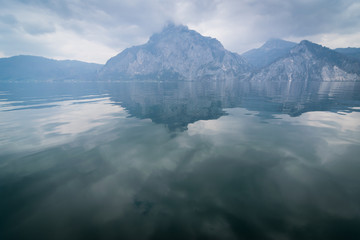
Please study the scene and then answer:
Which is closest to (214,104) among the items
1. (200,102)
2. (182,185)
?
(200,102)

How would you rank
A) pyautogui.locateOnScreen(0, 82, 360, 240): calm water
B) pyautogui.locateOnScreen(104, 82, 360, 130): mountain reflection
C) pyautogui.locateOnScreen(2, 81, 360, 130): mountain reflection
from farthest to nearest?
pyautogui.locateOnScreen(2, 81, 360, 130): mountain reflection
pyautogui.locateOnScreen(104, 82, 360, 130): mountain reflection
pyautogui.locateOnScreen(0, 82, 360, 240): calm water

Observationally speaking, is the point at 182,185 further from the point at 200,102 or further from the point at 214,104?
the point at 200,102

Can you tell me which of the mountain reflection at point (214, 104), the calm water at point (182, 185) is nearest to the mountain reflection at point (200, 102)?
the mountain reflection at point (214, 104)

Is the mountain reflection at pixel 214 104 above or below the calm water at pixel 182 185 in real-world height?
above

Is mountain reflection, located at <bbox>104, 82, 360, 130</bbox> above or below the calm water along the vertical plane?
above

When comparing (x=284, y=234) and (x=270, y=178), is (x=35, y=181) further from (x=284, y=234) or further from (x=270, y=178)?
(x=270, y=178)

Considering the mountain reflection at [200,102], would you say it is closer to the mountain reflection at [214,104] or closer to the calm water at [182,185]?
the mountain reflection at [214,104]

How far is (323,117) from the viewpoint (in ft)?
80.7

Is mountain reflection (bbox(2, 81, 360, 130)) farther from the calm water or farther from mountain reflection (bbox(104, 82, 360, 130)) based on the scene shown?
the calm water

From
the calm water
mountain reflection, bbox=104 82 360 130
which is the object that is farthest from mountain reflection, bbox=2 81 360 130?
the calm water

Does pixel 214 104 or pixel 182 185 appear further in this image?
pixel 214 104

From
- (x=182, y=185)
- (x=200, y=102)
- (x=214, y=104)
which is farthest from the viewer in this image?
(x=200, y=102)

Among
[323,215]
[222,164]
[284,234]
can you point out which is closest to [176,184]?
[222,164]

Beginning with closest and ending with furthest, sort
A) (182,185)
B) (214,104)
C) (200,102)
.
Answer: (182,185) < (214,104) < (200,102)
